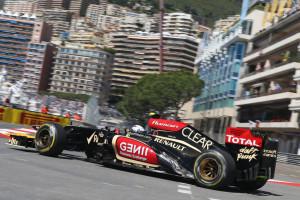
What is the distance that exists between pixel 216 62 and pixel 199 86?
4.97m

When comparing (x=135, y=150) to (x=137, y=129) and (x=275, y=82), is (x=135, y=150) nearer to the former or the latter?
(x=137, y=129)

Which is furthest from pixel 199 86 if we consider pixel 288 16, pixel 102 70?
pixel 102 70

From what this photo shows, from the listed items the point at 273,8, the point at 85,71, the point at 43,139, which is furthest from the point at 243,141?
the point at 85,71

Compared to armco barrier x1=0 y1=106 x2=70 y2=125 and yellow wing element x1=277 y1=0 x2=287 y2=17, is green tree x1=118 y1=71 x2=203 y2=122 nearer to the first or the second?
yellow wing element x1=277 y1=0 x2=287 y2=17

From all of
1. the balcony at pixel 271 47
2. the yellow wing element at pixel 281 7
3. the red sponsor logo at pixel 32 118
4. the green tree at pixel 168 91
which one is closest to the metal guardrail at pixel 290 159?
the red sponsor logo at pixel 32 118

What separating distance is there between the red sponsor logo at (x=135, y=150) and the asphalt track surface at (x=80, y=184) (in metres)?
0.43

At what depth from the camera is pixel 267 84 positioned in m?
58.6

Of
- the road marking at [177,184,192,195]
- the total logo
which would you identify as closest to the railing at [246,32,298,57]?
the total logo

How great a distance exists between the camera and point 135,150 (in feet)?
36.4

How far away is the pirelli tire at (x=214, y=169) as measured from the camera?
32.5 feet

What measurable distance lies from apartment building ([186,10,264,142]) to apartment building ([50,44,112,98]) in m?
104

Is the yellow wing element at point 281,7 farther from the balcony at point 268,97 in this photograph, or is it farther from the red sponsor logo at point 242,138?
the red sponsor logo at point 242,138

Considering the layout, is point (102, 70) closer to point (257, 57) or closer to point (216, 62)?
point (216, 62)

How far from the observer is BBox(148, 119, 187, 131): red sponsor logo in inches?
435
